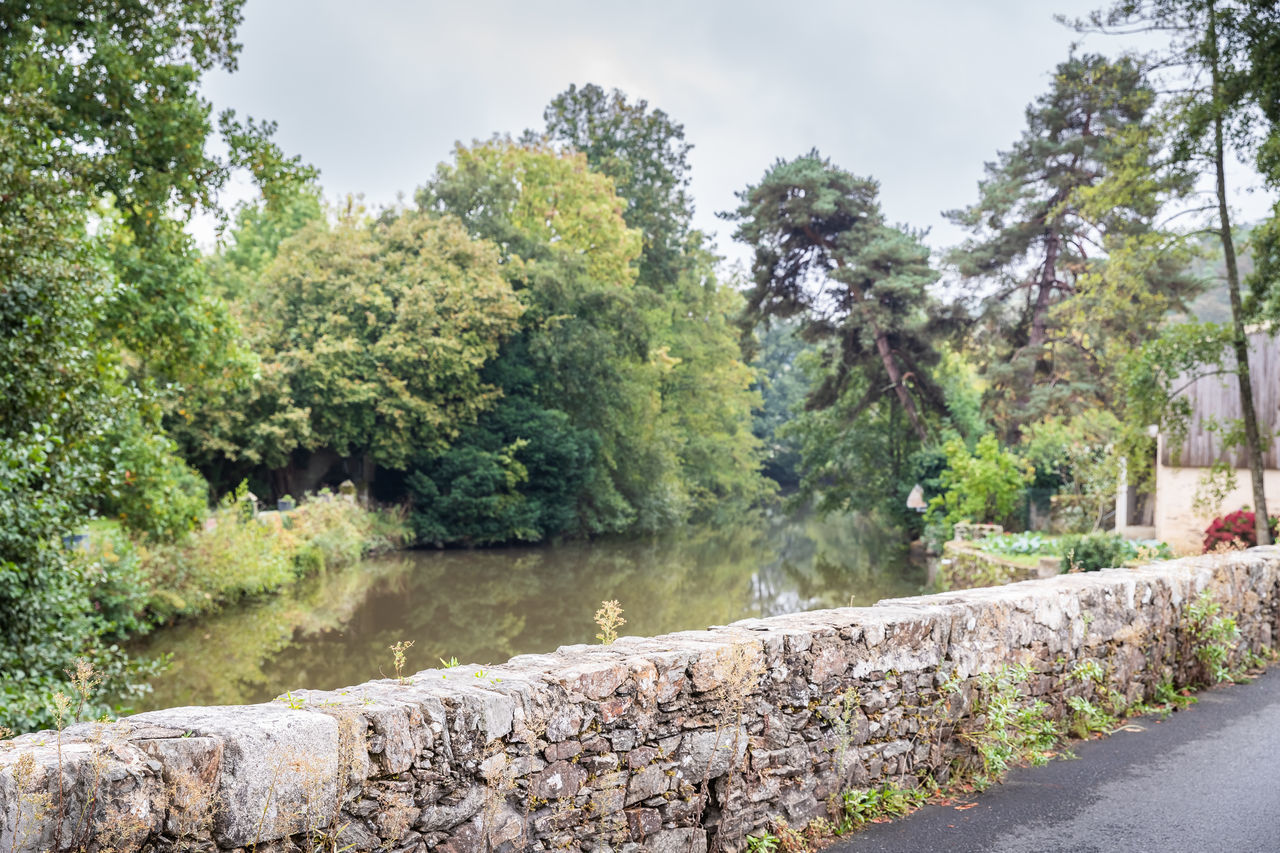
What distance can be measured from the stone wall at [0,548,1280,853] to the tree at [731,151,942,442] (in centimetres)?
1848

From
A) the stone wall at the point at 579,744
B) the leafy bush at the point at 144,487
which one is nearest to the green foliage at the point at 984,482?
the stone wall at the point at 579,744

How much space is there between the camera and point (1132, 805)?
4.08 metres

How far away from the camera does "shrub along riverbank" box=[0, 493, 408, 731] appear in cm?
699

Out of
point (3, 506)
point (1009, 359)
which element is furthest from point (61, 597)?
point (1009, 359)

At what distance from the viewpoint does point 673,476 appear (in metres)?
31.2

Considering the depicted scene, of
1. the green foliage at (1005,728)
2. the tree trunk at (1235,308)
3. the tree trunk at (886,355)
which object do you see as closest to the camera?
the green foliage at (1005,728)

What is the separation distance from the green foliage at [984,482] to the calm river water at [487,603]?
6.29 feet

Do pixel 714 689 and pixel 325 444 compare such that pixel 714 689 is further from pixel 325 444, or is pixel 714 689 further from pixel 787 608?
Result: pixel 325 444

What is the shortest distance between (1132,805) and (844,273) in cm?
1952

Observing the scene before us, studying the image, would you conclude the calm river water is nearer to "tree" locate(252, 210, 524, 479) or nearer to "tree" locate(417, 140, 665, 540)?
"tree" locate(417, 140, 665, 540)

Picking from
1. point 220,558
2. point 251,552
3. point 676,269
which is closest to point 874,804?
point 220,558

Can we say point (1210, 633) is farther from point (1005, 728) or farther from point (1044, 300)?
point (1044, 300)

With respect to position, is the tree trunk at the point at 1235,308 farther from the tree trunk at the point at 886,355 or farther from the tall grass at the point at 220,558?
the tall grass at the point at 220,558

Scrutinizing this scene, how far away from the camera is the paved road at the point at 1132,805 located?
3682 millimetres
